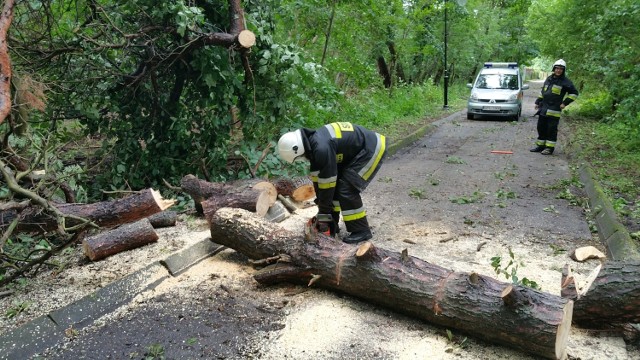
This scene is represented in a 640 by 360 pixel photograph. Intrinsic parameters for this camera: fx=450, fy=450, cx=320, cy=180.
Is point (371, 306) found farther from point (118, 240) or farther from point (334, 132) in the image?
point (118, 240)

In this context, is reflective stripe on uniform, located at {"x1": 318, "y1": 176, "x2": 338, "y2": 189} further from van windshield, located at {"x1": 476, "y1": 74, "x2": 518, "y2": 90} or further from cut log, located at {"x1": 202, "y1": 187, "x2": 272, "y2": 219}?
van windshield, located at {"x1": 476, "y1": 74, "x2": 518, "y2": 90}

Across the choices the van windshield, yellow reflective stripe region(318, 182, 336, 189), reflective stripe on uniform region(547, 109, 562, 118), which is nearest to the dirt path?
yellow reflective stripe region(318, 182, 336, 189)

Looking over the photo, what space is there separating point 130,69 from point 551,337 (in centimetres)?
624

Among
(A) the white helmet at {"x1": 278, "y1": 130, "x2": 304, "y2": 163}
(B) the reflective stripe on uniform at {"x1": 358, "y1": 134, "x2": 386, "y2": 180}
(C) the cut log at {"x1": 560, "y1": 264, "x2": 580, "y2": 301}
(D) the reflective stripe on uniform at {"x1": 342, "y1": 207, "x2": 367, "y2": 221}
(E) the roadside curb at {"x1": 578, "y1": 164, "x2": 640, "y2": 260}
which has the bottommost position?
(E) the roadside curb at {"x1": 578, "y1": 164, "x2": 640, "y2": 260}

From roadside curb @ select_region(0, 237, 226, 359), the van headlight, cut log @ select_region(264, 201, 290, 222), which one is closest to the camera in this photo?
roadside curb @ select_region(0, 237, 226, 359)

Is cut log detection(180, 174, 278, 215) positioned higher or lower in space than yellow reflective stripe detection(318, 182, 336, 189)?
lower

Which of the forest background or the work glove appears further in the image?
the forest background

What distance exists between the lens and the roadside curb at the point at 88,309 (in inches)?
118

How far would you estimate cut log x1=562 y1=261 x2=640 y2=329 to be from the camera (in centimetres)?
286

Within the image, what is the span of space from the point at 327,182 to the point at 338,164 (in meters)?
0.41

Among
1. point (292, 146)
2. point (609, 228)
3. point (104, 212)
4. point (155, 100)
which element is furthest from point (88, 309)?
point (609, 228)

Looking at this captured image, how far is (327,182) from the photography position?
4.26m

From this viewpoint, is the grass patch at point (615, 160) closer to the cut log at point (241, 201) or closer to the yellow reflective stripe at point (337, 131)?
the yellow reflective stripe at point (337, 131)

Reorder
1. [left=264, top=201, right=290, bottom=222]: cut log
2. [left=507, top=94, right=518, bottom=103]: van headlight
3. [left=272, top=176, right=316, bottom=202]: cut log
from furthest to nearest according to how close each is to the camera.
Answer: [left=507, top=94, right=518, bottom=103]: van headlight < [left=272, top=176, right=316, bottom=202]: cut log < [left=264, top=201, right=290, bottom=222]: cut log
